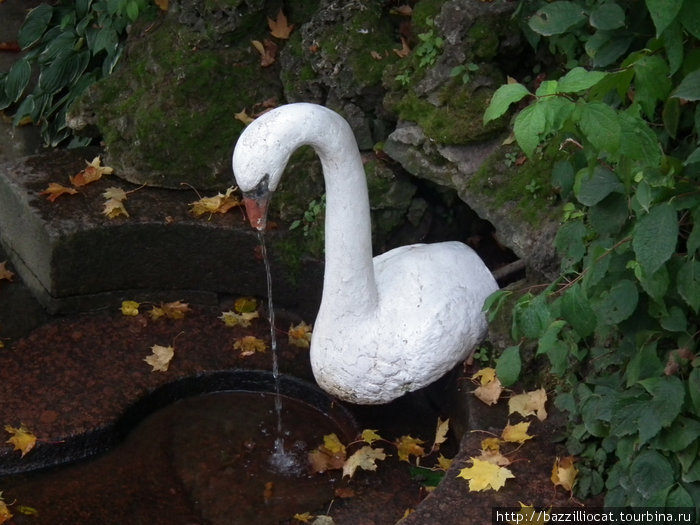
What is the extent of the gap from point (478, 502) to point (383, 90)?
6.44ft

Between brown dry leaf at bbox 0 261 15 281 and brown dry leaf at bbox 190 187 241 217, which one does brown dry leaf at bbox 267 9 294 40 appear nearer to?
brown dry leaf at bbox 190 187 241 217

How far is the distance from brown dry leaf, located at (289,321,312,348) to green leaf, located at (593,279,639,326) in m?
1.85

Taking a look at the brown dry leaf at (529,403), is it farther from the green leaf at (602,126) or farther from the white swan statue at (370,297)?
the green leaf at (602,126)

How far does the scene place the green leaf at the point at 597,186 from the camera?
281cm

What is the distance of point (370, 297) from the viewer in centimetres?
362

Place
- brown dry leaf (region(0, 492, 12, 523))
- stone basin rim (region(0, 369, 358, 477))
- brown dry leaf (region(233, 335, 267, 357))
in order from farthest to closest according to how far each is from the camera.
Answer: brown dry leaf (region(233, 335, 267, 357)), stone basin rim (region(0, 369, 358, 477)), brown dry leaf (region(0, 492, 12, 523))

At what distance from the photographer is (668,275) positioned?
2.71m

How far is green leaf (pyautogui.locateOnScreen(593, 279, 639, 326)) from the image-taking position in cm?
281

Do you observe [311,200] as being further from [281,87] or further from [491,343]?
[491,343]

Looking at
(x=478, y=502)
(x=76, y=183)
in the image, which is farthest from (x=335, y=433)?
(x=76, y=183)

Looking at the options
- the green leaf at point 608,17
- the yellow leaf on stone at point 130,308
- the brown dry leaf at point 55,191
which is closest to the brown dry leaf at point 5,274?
the brown dry leaf at point 55,191

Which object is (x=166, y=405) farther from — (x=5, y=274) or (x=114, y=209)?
(x=5, y=274)

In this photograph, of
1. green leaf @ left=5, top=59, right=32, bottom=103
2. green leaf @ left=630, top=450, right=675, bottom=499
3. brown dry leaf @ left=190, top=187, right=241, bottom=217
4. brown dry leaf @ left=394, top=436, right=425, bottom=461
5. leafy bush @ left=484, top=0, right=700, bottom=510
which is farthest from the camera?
green leaf @ left=5, top=59, right=32, bottom=103

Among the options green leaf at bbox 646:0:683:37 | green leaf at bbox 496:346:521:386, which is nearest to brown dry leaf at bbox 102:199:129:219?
green leaf at bbox 496:346:521:386
